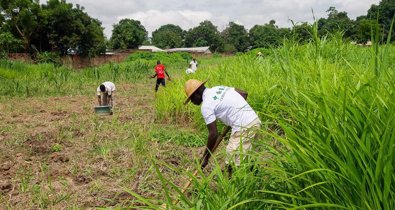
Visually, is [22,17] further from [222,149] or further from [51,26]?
[222,149]

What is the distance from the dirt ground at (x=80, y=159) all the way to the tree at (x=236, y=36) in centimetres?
7745

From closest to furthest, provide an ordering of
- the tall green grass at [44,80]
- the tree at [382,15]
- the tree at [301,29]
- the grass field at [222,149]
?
the grass field at [222,149]
the tree at [382,15]
the tree at [301,29]
the tall green grass at [44,80]

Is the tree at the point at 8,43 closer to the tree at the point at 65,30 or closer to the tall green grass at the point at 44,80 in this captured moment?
the tree at the point at 65,30

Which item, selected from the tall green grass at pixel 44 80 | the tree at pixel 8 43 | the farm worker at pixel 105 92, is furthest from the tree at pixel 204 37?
the farm worker at pixel 105 92

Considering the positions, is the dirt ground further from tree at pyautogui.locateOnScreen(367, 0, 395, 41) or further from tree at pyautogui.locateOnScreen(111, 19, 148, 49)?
tree at pyautogui.locateOnScreen(111, 19, 148, 49)

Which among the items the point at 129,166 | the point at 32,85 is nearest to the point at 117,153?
the point at 129,166

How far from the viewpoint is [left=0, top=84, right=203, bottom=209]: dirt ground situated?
385cm

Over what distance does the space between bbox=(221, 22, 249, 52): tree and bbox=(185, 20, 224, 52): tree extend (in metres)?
2.37

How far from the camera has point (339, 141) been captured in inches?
63.1

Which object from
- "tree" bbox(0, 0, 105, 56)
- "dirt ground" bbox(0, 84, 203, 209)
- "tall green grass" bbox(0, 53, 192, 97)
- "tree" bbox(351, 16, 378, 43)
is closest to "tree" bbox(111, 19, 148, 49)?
"tree" bbox(0, 0, 105, 56)

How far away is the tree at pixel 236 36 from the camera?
87.4 m

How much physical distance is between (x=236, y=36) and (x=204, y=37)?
8.40 metres

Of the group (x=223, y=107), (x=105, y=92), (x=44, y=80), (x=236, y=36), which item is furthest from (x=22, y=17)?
(x=236, y=36)

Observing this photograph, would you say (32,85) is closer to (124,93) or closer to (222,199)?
(124,93)
